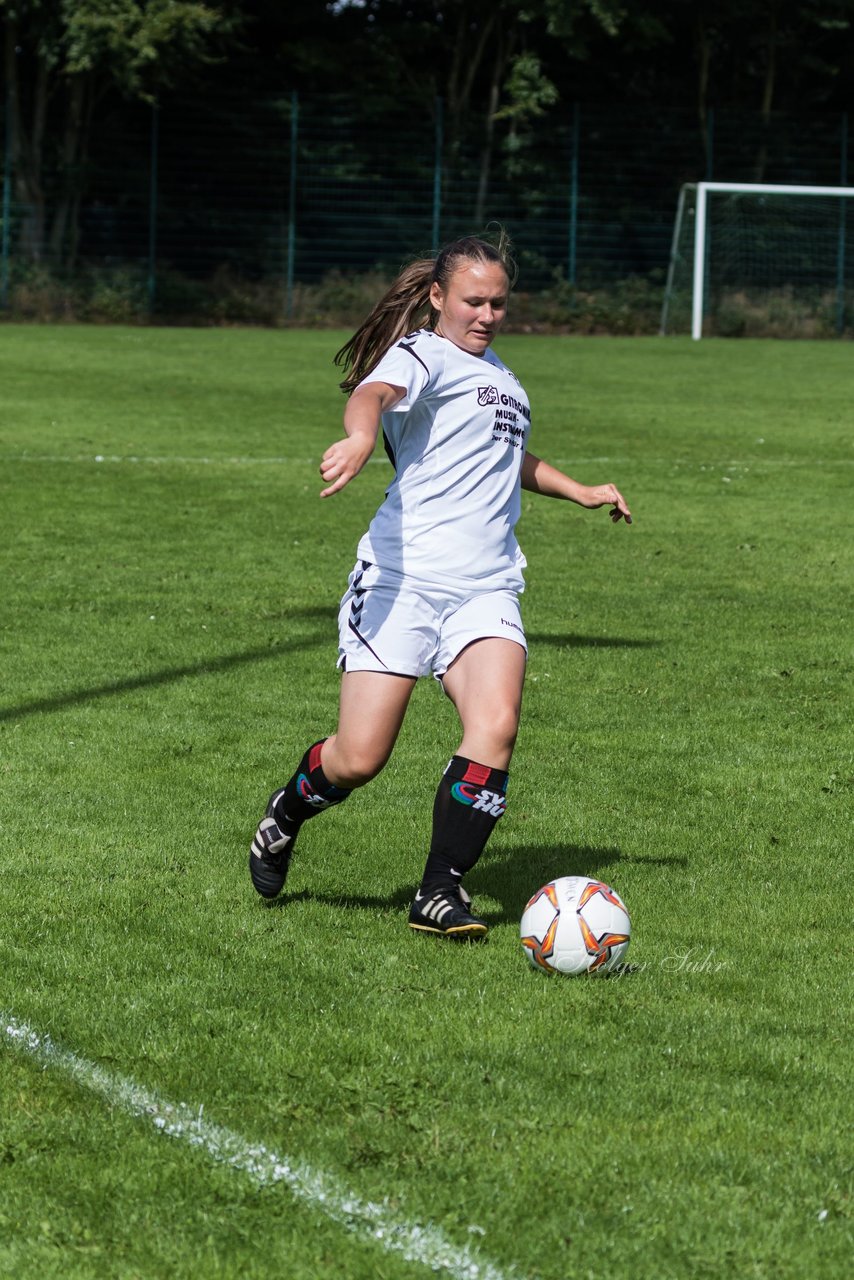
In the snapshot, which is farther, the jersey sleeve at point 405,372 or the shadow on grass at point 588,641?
the shadow on grass at point 588,641

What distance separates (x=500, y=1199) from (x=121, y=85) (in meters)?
34.5

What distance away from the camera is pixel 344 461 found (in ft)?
14.3

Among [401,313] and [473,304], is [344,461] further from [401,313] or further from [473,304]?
[401,313]

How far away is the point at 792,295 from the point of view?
38.5 metres

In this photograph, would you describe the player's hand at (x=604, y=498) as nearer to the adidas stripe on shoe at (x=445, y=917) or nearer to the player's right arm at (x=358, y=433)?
the player's right arm at (x=358, y=433)

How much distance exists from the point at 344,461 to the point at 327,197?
35410mm

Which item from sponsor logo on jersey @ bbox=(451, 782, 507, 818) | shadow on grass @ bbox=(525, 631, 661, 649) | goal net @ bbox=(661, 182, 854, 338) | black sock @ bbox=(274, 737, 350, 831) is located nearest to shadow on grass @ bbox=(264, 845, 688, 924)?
black sock @ bbox=(274, 737, 350, 831)

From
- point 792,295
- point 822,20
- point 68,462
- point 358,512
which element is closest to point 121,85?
point 792,295

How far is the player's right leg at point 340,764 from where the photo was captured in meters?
4.92

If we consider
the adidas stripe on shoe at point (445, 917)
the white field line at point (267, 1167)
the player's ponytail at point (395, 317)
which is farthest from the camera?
the player's ponytail at point (395, 317)

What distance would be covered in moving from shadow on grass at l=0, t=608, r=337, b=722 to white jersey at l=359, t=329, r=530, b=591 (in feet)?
9.45

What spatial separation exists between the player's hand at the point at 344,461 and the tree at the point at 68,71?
102 ft

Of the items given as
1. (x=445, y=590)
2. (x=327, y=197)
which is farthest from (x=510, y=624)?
(x=327, y=197)

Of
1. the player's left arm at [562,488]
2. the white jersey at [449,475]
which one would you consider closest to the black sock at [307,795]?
the white jersey at [449,475]
